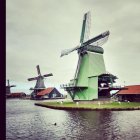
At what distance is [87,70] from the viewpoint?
47.8m

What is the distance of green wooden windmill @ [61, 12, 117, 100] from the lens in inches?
1826

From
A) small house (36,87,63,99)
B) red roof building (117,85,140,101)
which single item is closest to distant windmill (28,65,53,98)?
small house (36,87,63,99)

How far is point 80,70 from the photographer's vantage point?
163 feet

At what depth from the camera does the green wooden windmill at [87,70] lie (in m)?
46.4

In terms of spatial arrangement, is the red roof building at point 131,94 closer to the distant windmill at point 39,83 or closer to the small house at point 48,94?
the small house at point 48,94

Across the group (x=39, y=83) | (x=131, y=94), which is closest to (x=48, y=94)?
(x=39, y=83)

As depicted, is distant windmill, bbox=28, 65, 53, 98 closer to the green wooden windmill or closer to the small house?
the small house

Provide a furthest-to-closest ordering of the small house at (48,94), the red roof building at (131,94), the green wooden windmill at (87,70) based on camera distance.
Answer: the small house at (48,94)
the red roof building at (131,94)
the green wooden windmill at (87,70)

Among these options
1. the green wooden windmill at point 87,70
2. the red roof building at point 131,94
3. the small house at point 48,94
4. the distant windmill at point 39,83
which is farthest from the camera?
the distant windmill at point 39,83

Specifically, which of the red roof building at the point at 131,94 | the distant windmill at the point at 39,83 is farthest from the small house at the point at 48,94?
the red roof building at the point at 131,94

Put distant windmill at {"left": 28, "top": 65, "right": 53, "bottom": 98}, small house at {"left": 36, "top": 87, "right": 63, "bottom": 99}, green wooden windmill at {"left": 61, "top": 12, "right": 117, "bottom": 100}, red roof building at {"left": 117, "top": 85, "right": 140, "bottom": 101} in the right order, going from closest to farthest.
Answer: green wooden windmill at {"left": 61, "top": 12, "right": 117, "bottom": 100} → red roof building at {"left": 117, "top": 85, "right": 140, "bottom": 101} → small house at {"left": 36, "top": 87, "right": 63, "bottom": 99} → distant windmill at {"left": 28, "top": 65, "right": 53, "bottom": 98}

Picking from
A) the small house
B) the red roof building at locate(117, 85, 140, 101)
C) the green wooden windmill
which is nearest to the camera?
the green wooden windmill

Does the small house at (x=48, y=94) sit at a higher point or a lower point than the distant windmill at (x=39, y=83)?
lower
